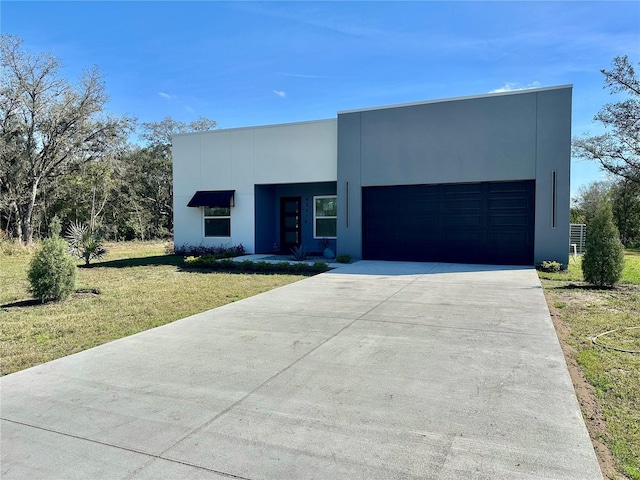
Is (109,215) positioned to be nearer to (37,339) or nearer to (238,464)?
(37,339)

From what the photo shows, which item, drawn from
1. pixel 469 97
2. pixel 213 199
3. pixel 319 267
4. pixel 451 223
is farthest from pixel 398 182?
pixel 213 199

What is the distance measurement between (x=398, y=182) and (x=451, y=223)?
214 cm

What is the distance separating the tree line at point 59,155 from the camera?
22672mm

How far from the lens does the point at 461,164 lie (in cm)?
1288

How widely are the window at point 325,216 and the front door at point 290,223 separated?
73 cm

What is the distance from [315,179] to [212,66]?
6289 mm

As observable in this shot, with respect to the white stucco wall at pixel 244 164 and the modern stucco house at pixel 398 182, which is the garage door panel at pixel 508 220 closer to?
the modern stucco house at pixel 398 182

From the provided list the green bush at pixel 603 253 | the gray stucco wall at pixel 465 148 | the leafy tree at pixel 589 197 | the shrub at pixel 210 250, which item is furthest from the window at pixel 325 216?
the leafy tree at pixel 589 197

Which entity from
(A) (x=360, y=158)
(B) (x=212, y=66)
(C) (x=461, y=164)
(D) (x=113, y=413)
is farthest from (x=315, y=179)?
(D) (x=113, y=413)

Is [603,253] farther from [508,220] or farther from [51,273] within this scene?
[51,273]

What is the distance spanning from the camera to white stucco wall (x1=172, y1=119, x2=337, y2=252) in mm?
14938

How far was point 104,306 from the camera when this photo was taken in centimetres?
722

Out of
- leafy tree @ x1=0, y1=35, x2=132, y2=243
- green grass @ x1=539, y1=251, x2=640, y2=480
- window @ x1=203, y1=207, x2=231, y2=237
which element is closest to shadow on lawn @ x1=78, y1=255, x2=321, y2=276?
window @ x1=203, y1=207, x2=231, y2=237

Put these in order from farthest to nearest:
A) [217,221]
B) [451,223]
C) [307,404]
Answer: [217,221], [451,223], [307,404]
